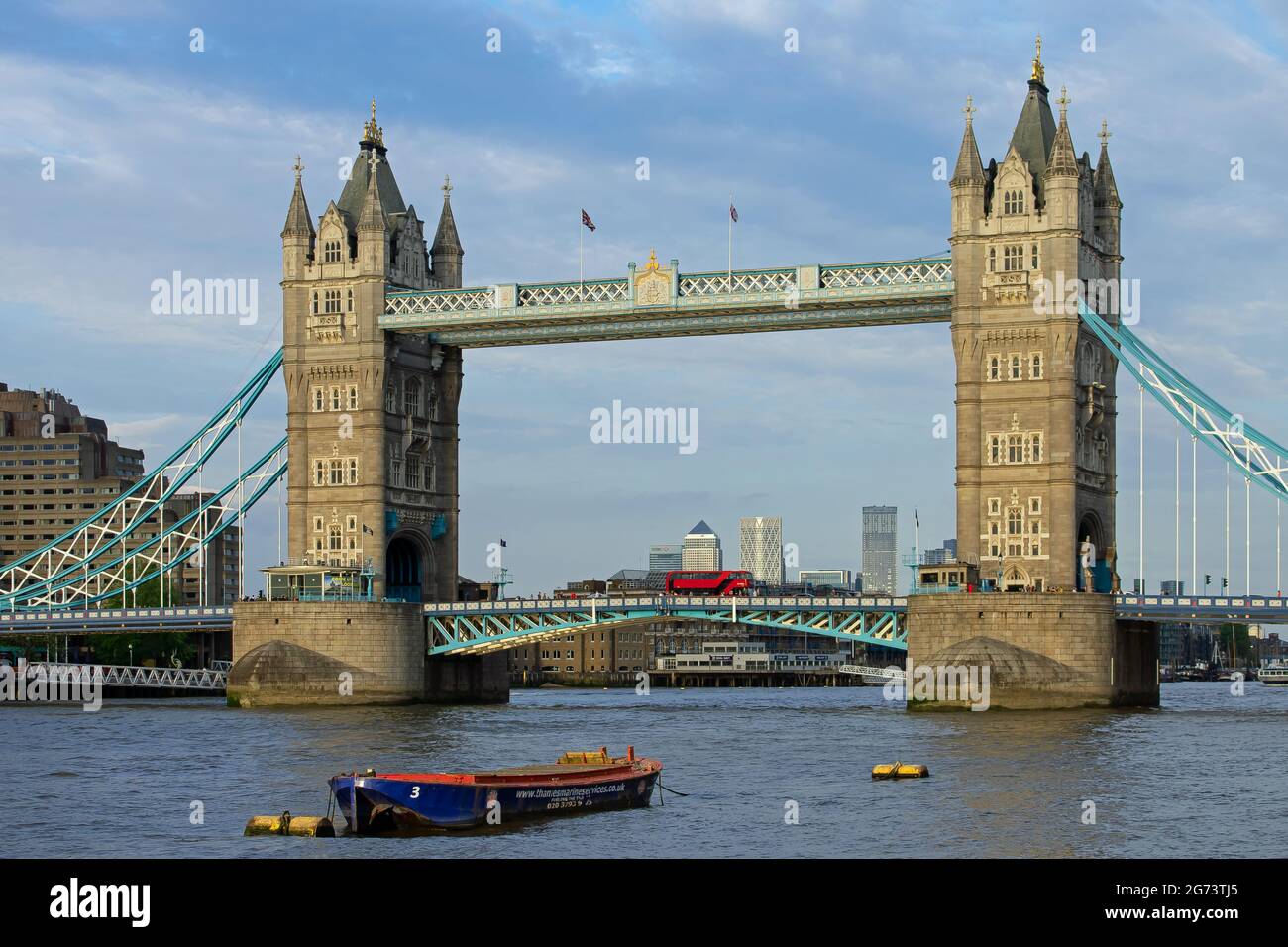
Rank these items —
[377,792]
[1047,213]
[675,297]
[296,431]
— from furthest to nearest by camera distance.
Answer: [296,431] → [675,297] → [1047,213] → [377,792]

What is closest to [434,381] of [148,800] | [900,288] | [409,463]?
[409,463]

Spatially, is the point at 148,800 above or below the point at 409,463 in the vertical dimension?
below

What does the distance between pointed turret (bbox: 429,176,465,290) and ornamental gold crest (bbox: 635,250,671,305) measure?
17.5 meters

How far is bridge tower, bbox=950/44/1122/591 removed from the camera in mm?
95938

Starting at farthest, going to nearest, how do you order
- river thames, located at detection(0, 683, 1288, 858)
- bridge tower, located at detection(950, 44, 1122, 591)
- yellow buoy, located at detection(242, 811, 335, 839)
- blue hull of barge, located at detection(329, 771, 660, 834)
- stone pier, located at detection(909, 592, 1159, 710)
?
bridge tower, located at detection(950, 44, 1122, 591)
stone pier, located at detection(909, 592, 1159, 710)
blue hull of barge, located at detection(329, 771, 660, 834)
yellow buoy, located at detection(242, 811, 335, 839)
river thames, located at detection(0, 683, 1288, 858)

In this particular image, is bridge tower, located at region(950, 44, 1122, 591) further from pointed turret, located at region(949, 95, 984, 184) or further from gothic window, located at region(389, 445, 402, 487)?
gothic window, located at region(389, 445, 402, 487)

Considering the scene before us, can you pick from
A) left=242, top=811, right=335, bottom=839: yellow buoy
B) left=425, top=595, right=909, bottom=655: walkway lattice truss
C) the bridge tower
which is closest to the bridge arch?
left=425, top=595, right=909, bottom=655: walkway lattice truss

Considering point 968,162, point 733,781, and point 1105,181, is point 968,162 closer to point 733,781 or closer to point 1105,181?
point 1105,181

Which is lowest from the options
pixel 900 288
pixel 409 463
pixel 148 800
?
pixel 148 800
